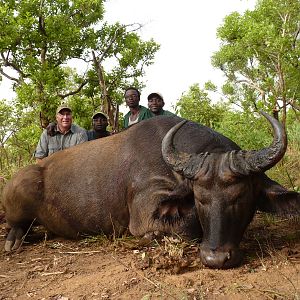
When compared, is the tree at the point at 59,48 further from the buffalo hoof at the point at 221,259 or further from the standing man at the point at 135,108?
the buffalo hoof at the point at 221,259

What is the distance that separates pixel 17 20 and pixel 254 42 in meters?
10.8

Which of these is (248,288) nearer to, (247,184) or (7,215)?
(247,184)

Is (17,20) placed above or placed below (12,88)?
above

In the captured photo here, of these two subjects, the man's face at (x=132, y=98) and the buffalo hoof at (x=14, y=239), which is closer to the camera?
the buffalo hoof at (x=14, y=239)

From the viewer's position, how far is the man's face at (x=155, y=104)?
357 inches

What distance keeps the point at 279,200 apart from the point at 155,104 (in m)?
5.12

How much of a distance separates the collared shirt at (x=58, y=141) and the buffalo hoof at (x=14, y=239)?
233 cm

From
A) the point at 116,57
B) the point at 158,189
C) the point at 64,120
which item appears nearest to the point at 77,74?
the point at 116,57

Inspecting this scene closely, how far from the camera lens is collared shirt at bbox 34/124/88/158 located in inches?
324

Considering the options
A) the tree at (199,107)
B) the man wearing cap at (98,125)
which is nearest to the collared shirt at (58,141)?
the man wearing cap at (98,125)

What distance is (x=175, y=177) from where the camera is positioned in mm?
5062

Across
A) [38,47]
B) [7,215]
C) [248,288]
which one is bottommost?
[248,288]

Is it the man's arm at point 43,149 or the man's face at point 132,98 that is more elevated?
the man's face at point 132,98

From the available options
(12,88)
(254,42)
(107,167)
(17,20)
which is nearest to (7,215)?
(107,167)
